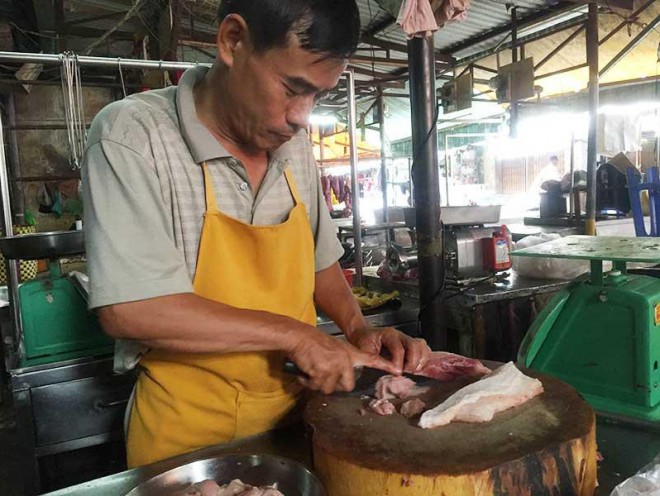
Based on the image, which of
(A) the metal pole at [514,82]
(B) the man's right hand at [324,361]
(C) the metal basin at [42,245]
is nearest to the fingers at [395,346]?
(B) the man's right hand at [324,361]

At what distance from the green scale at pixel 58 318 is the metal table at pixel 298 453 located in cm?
144

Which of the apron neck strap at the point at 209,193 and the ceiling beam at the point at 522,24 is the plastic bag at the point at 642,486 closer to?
the apron neck strap at the point at 209,193

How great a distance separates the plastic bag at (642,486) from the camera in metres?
1.09

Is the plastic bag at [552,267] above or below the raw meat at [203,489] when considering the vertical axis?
above

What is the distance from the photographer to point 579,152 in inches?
556

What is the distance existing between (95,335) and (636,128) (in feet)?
27.1

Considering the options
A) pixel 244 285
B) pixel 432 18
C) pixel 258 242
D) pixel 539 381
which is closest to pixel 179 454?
pixel 244 285

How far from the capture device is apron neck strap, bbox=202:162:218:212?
1.51 m

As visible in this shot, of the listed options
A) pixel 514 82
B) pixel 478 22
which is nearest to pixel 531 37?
pixel 478 22

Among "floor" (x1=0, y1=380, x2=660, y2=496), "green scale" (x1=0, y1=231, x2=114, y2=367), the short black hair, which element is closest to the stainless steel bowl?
"floor" (x1=0, y1=380, x2=660, y2=496)

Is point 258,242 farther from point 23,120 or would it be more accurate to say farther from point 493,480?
point 23,120

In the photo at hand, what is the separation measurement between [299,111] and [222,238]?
1.39 ft

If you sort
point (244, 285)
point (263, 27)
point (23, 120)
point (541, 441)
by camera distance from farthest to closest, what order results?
point (23, 120) → point (244, 285) → point (263, 27) → point (541, 441)

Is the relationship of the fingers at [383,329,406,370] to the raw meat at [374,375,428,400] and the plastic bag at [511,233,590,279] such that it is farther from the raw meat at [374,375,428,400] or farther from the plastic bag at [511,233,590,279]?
the plastic bag at [511,233,590,279]
